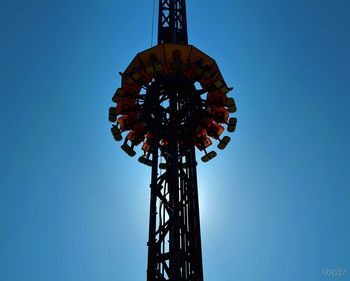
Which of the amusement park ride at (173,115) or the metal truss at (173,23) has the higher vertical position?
the metal truss at (173,23)

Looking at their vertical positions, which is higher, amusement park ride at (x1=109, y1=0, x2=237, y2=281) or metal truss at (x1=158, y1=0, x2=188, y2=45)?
metal truss at (x1=158, y1=0, x2=188, y2=45)

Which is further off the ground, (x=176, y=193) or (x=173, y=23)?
(x=173, y=23)

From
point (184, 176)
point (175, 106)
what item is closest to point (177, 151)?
point (184, 176)

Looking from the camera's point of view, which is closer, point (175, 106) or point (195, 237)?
point (195, 237)

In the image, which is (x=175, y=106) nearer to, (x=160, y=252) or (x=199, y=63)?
(x=199, y=63)

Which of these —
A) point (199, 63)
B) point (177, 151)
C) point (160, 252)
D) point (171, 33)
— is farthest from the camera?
point (171, 33)

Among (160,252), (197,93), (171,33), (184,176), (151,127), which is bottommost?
(160,252)

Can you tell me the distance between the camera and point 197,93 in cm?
1944

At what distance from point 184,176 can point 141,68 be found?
5.17 metres

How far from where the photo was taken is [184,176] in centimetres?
1792

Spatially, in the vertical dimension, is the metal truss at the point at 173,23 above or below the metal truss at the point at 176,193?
above

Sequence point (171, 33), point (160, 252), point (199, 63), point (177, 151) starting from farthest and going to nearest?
point (171, 33)
point (199, 63)
point (177, 151)
point (160, 252)

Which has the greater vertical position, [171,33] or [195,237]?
[171,33]

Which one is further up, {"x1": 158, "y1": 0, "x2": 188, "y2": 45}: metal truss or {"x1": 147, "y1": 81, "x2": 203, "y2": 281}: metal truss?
{"x1": 158, "y1": 0, "x2": 188, "y2": 45}: metal truss
